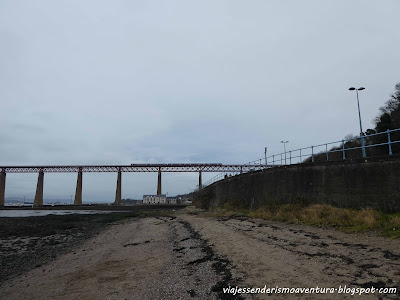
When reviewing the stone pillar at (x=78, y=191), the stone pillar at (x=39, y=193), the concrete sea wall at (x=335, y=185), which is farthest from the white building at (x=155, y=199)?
the concrete sea wall at (x=335, y=185)

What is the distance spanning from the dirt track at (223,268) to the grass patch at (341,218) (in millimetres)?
749

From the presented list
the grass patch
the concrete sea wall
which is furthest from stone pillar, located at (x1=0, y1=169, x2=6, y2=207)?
the grass patch

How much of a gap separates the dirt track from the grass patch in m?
0.75

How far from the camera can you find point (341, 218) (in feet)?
44.3

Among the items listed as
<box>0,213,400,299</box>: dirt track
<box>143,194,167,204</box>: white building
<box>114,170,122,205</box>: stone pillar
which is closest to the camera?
<box>0,213,400,299</box>: dirt track

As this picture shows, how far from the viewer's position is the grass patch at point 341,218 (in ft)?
36.5

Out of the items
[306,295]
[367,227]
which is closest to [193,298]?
[306,295]

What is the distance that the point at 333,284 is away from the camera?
22.2ft

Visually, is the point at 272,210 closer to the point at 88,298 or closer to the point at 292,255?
the point at 292,255

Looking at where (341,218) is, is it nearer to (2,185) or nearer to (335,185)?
(335,185)

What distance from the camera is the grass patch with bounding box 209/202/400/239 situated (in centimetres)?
1112

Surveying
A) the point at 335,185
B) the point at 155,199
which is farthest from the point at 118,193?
the point at 335,185

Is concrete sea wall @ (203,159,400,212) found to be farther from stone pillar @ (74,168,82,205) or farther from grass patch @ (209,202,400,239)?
stone pillar @ (74,168,82,205)

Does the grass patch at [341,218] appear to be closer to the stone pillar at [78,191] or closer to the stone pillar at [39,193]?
the stone pillar at [78,191]
